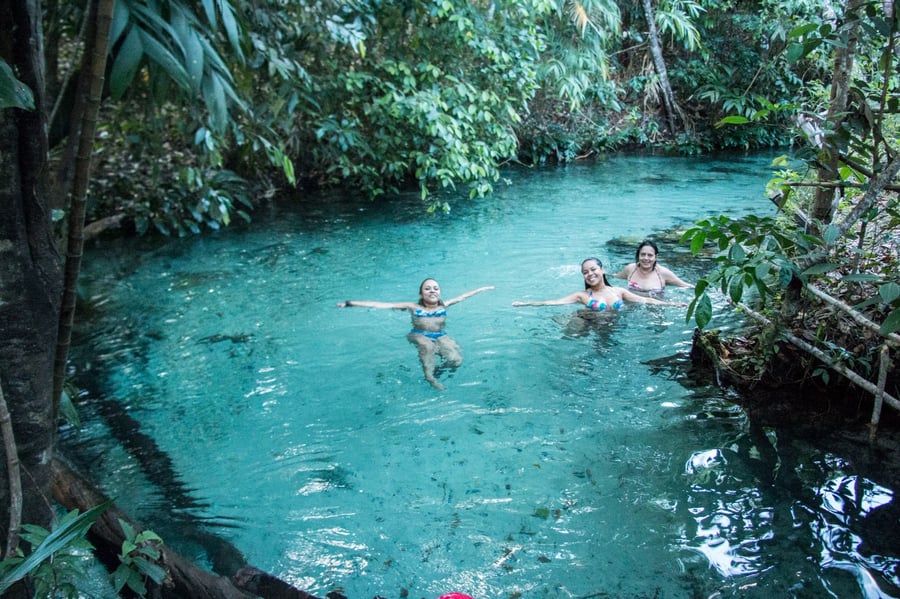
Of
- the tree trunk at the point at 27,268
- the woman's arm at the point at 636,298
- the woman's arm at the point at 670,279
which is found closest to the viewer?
the tree trunk at the point at 27,268

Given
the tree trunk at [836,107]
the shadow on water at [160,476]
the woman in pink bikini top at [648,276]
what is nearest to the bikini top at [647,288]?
the woman in pink bikini top at [648,276]

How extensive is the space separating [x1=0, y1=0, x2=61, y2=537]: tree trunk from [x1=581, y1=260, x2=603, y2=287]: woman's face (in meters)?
5.21

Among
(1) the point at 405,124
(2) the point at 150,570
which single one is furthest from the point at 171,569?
(1) the point at 405,124

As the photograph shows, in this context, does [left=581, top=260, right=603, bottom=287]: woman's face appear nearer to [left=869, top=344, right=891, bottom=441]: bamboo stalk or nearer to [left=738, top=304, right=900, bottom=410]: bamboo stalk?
[left=738, top=304, right=900, bottom=410]: bamboo stalk

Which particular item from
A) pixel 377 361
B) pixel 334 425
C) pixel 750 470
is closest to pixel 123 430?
pixel 334 425

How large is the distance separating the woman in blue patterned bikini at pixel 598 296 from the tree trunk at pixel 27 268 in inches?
193

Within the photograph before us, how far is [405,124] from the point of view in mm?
10305

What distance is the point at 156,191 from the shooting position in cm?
921

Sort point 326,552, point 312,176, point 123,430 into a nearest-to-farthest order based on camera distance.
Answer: point 326,552 → point 123,430 → point 312,176

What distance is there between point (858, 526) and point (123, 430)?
4.56 m

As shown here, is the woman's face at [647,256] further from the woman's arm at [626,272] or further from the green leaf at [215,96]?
the green leaf at [215,96]

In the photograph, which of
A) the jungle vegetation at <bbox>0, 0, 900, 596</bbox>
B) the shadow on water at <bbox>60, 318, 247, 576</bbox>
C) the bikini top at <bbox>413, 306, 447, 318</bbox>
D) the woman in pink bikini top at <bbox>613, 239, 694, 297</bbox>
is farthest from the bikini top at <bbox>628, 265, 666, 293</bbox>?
Result: the shadow on water at <bbox>60, 318, 247, 576</bbox>

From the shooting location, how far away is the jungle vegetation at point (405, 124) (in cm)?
179

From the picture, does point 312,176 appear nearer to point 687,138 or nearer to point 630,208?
point 630,208
